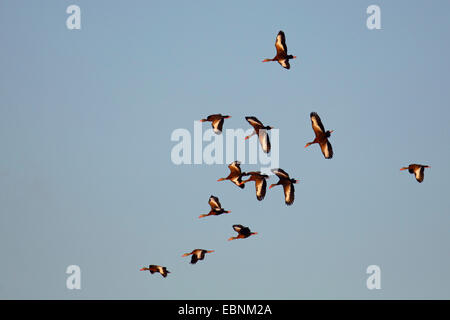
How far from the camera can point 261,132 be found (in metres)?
81.7

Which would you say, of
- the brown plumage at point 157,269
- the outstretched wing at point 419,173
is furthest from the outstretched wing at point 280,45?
the brown plumage at point 157,269

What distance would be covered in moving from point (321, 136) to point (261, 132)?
17.0 ft

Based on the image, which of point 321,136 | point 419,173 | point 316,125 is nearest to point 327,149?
point 321,136

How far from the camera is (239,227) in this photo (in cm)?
8444

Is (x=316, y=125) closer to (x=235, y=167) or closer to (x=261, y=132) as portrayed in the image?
(x=261, y=132)

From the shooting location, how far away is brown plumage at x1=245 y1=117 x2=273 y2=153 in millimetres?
80625

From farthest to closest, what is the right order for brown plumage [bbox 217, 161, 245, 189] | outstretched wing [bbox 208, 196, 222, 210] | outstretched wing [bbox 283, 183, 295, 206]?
outstretched wing [bbox 208, 196, 222, 210], brown plumage [bbox 217, 161, 245, 189], outstretched wing [bbox 283, 183, 295, 206]

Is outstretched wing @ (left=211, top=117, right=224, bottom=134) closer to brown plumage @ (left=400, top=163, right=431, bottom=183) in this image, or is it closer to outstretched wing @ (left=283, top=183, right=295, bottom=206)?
outstretched wing @ (left=283, top=183, right=295, bottom=206)

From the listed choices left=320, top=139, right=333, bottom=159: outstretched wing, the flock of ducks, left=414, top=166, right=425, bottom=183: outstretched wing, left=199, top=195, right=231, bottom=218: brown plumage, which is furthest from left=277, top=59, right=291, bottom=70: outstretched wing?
left=414, top=166, right=425, bottom=183: outstretched wing

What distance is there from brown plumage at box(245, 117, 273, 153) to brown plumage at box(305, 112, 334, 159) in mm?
3315

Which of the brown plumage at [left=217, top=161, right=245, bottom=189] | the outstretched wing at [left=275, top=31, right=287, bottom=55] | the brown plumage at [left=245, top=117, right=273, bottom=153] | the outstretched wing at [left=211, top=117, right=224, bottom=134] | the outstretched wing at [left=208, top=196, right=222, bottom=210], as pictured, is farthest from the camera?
the outstretched wing at [left=211, top=117, right=224, bottom=134]
